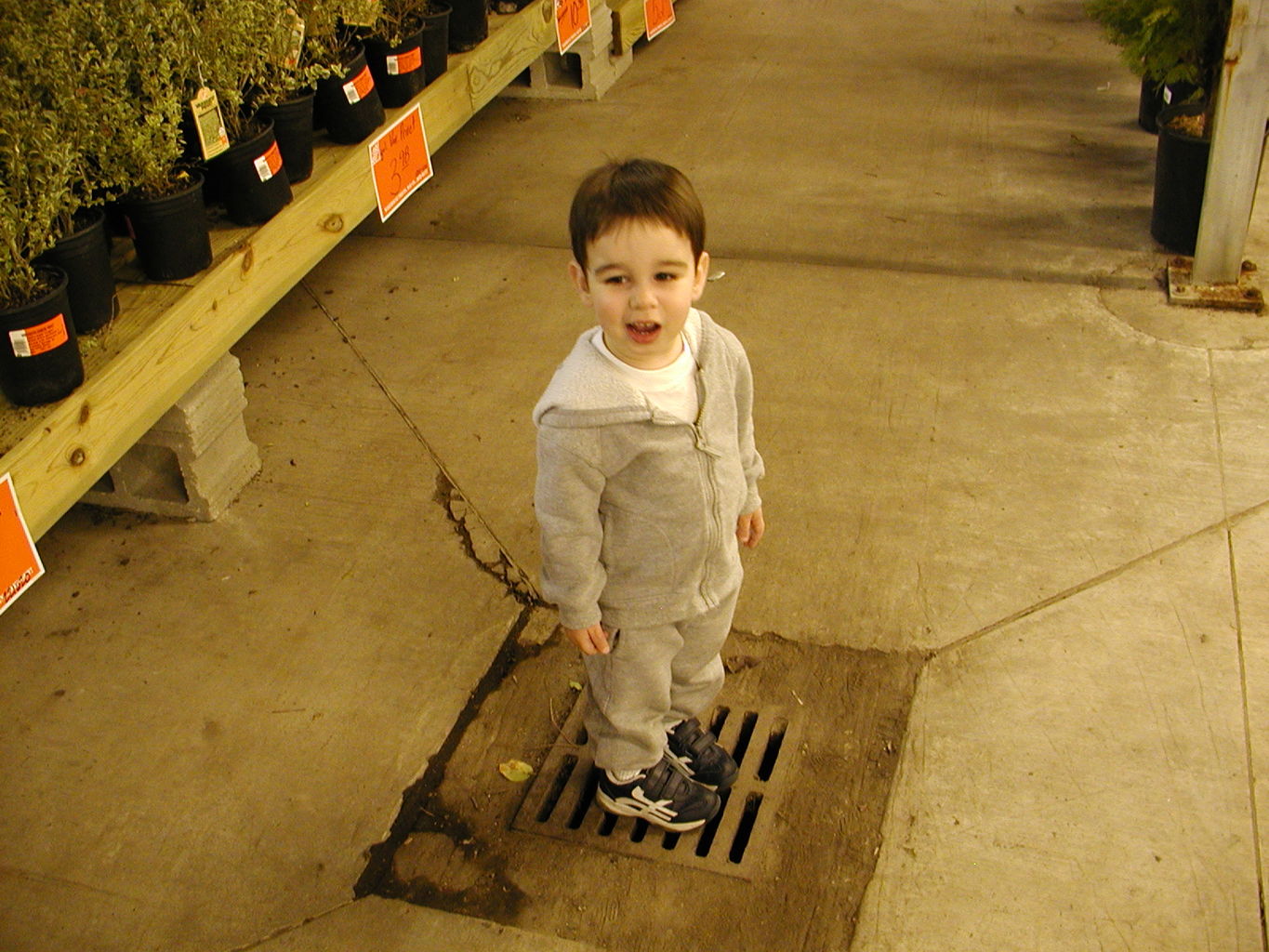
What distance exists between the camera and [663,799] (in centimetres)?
229

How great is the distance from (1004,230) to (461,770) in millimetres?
2848

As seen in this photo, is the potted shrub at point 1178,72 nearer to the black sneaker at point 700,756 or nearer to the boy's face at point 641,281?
the black sneaker at point 700,756

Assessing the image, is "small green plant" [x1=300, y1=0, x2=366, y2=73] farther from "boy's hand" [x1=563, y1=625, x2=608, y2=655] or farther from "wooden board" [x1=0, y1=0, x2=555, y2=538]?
"boy's hand" [x1=563, y1=625, x2=608, y2=655]

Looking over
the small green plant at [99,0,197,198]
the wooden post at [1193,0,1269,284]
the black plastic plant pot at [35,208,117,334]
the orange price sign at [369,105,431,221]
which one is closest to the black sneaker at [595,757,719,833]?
the black plastic plant pot at [35,208,117,334]

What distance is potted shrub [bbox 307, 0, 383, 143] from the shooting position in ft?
11.1

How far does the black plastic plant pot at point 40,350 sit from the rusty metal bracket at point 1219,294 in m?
3.14

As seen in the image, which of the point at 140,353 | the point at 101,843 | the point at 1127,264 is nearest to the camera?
the point at 101,843

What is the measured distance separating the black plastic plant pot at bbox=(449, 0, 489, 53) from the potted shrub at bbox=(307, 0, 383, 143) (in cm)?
68

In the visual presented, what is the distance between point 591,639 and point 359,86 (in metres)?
2.16

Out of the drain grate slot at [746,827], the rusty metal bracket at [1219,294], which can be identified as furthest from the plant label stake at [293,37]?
the rusty metal bracket at [1219,294]

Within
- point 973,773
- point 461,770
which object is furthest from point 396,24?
point 973,773

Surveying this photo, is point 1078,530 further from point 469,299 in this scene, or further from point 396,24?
point 396,24

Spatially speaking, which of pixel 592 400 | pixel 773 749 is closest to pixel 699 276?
pixel 592 400

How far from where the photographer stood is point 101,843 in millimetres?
2389
